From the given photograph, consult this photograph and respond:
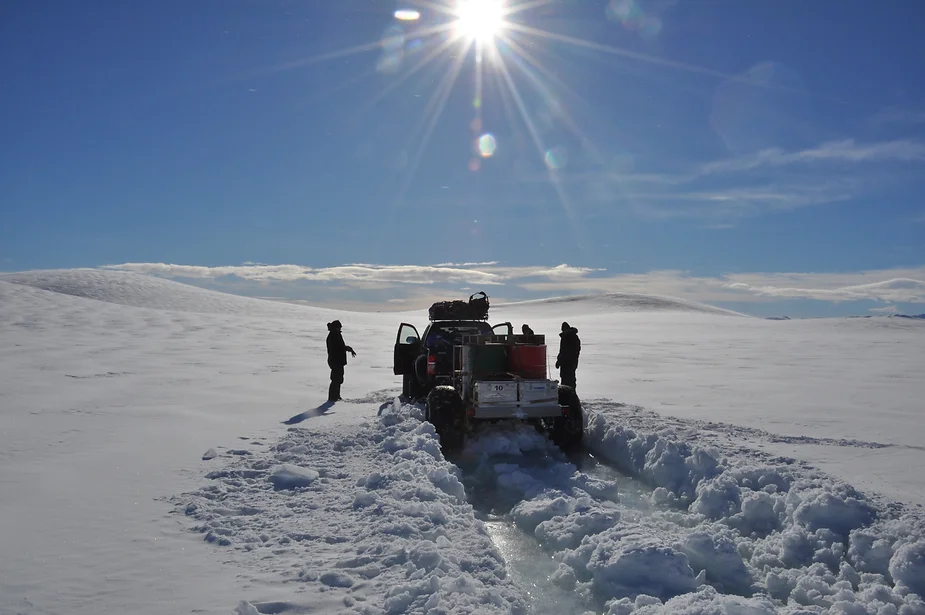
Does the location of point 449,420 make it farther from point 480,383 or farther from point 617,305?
point 617,305

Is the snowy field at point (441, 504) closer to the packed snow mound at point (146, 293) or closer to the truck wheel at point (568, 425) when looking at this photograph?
the truck wheel at point (568, 425)

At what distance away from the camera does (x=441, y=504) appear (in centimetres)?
Answer: 558

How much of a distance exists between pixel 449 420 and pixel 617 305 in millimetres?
71733

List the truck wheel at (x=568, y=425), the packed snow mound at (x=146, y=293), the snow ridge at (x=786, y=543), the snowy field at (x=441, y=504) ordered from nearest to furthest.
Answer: the snowy field at (x=441, y=504) → the snow ridge at (x=786, y=543) → the truck wheel at (x=568, y=425) → the packed snow mound at (x=146, y=293)

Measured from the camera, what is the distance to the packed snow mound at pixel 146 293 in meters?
41.2

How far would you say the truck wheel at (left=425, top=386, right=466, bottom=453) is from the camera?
27.2 feet

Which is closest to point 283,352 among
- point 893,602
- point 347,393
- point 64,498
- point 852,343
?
point 347,393

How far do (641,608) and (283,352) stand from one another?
1847cm

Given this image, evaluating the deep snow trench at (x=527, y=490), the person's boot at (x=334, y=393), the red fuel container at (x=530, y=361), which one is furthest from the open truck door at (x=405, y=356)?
the deep snow trench at (x=527, y=490)

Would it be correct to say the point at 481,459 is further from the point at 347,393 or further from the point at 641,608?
the point at 347,393

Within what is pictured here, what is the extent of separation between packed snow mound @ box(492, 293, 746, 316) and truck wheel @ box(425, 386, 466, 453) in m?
63.5

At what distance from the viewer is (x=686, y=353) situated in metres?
23.8

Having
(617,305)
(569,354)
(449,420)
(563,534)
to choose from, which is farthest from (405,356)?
(617,305)

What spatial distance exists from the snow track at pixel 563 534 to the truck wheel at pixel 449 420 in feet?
2.26
